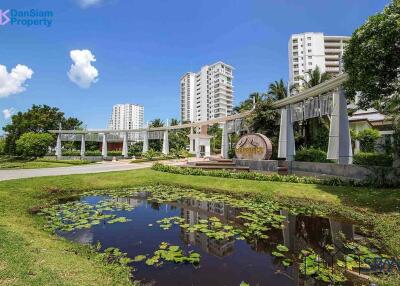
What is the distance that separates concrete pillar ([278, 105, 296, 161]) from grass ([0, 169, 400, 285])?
8.29m

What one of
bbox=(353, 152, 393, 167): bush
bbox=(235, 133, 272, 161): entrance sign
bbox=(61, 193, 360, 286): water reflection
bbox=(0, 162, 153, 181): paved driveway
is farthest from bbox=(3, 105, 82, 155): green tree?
bbox=(353, 152, 393, 167): bush

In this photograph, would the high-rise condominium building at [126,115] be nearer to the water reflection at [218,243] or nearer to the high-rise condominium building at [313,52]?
the high-rise condominium building at [313,52]

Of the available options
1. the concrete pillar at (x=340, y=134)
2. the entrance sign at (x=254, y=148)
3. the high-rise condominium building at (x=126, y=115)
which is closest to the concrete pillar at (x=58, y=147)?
the entrance sign at (x=254, y=148)

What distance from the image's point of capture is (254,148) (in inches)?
934

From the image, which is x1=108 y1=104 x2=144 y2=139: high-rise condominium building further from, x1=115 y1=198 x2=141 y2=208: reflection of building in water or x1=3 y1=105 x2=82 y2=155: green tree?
x1=115 y1=198 x2=141 y2=208: reflection of building in water

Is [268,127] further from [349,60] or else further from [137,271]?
[137,271]

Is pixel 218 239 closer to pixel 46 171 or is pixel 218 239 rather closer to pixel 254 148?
pixel 254 148

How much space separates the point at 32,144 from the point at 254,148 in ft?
142

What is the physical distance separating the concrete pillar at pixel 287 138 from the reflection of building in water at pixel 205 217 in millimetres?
12248

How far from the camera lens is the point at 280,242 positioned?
7.88 m

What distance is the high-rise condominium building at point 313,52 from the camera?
96125 millimetres

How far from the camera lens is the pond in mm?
5864

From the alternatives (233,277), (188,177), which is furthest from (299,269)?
(188,177)

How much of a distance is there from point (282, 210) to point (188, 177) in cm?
881
